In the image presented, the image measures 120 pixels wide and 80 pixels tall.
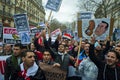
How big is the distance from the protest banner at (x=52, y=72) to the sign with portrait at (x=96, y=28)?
5.11ft

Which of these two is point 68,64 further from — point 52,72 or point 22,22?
point 22,22

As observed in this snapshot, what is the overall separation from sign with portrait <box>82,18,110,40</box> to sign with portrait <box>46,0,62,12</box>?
2.80 m

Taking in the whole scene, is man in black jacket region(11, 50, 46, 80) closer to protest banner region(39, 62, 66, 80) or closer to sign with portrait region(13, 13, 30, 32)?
protest banner region(39, 62, 66, 80)

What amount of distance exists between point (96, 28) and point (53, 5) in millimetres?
3256

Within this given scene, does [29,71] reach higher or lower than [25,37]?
lower

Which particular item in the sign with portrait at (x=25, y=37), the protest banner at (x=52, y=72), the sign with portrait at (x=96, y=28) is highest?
the sign with portrait at (x=96, y=28)

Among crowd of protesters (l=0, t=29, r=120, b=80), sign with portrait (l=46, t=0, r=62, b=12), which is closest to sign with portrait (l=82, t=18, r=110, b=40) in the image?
crowd of protesters (l=0, t=29, r=120, b=80)

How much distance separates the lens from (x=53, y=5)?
36.4 ft

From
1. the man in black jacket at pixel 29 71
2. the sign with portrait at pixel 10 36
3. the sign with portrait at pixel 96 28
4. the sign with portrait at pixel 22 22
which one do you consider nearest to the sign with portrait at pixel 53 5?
the sign with portrait at pixel 22 22

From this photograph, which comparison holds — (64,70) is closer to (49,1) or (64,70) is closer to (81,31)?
(81,31)

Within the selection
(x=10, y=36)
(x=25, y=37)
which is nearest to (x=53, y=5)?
(x=25, y=37)

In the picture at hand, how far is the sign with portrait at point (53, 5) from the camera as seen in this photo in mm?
11023

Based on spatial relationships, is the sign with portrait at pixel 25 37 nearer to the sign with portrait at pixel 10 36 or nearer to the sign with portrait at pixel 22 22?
the sign with portrait at pixel 22 22

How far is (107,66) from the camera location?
5.88 metres
